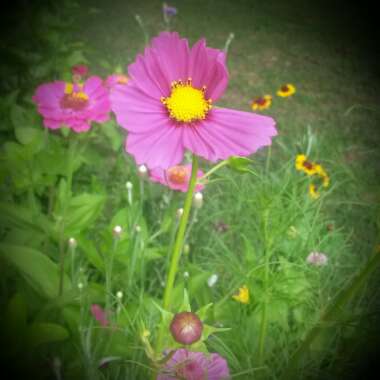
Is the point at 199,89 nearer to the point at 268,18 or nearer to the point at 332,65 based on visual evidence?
the point at 332,65

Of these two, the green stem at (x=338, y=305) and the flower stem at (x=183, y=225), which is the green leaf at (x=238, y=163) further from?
the green stem at (x=338, y=305)

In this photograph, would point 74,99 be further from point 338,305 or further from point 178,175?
point 338,305

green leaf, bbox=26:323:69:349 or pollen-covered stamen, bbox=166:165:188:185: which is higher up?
pollen-covered stamen, bbox=166:165:188:185

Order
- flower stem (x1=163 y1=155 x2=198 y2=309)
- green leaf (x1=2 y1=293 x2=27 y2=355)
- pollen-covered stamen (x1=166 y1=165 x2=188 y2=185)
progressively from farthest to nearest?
pollen-covered stamen (x1=166 y1=165 x2=188 y2=185), green leaf (x1=2 y1=293 x2=27 y2=355), flower stem (x1=163 y1=155 x2=198 y2=309)

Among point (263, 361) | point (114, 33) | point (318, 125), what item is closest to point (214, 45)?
point (114, 33)

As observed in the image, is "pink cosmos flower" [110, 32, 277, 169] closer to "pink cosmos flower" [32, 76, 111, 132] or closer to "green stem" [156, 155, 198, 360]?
"green stem" [156, 155, 198, 360]

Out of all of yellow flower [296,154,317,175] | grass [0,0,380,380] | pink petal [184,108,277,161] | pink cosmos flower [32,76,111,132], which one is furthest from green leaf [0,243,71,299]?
yellow flower [296,154,317,175]

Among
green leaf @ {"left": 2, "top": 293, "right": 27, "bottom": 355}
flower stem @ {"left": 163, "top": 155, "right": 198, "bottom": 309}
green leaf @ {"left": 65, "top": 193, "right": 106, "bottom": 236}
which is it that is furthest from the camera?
green leaf @ {"left": 65, "top": 193, "right": 106, "bottom": 236}
